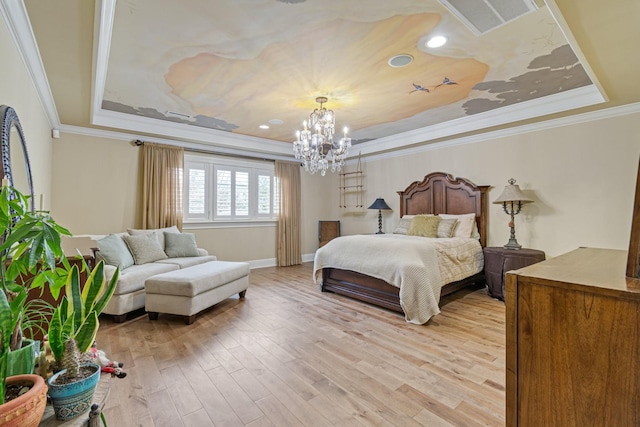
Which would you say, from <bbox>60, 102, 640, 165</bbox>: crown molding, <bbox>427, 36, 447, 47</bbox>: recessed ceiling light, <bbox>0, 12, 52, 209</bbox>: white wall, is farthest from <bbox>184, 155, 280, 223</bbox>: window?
<bbox>427, 36, 447, 47</bbox>: recessed ceiling light

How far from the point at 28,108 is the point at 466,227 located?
5477 millimetres

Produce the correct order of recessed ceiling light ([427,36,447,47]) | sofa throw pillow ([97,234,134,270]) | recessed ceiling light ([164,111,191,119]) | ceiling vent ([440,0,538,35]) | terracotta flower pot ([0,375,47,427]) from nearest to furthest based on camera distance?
terracotta flower pot ([0,375,47,427]), ceiling vent ([440,0,538,35]), recessed ceiling light ([427,36,447,47]), sofa throw pillow ([97,234,134,270]), recessed ceiling light ([164,111,191,119])

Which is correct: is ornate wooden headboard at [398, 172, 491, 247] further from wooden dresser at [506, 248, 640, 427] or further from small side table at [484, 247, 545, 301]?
wooden dresser at [506, 248, 640, 427]

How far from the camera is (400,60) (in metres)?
2.79

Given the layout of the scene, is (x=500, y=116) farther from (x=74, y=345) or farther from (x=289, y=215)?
(x=74, y=345)

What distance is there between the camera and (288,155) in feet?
20.7

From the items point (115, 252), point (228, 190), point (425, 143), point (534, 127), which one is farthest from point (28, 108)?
point (534, 127)

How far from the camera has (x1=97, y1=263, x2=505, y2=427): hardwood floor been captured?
5.49 feet

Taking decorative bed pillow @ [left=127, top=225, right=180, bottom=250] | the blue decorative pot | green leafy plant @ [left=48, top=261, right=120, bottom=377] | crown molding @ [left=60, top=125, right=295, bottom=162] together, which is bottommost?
the blue decorative pot

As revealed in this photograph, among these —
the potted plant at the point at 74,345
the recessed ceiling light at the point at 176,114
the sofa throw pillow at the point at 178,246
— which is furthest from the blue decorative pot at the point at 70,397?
the recessed ceiling light at the point at 176,114

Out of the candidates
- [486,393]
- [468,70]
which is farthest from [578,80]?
[486,393]

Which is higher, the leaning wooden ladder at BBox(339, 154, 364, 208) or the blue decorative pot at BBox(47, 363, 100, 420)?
the leaning wooden ladder at BBox(339, 154, 364, 208)

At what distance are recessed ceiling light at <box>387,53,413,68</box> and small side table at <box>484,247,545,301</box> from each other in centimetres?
280

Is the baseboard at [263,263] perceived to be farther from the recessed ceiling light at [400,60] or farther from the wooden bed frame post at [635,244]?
the wooden bed frame post at [635,244]
